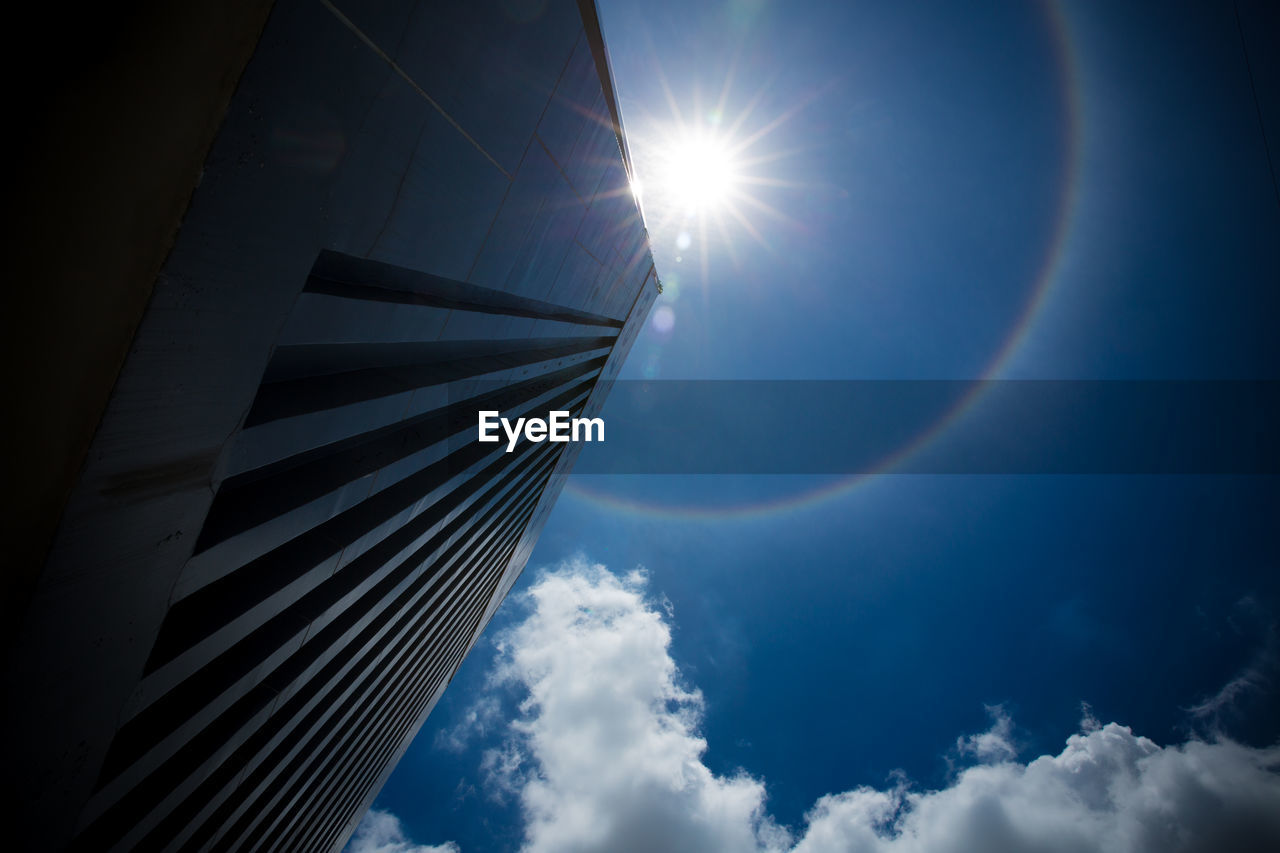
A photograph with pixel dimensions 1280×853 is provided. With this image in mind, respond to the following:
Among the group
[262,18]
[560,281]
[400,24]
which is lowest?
[262,18]

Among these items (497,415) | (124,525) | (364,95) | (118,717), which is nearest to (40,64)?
(364,95)

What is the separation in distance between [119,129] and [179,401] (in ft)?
5.36

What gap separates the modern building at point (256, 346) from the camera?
8.13ft

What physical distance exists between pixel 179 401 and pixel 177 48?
2.09 m

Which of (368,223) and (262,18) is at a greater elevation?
(368,223)

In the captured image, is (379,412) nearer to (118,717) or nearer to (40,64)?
(118,717)

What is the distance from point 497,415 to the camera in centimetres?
1042

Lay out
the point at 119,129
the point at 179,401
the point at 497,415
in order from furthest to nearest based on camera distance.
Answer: the point at 497,415 → the point at 179,401 → the point at 119,129

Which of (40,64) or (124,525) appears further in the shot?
(124,525)

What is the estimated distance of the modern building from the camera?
8.13 ft

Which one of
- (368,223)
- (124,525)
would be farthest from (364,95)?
(124,525)

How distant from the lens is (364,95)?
10.9 ft

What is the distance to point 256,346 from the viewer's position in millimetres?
3449

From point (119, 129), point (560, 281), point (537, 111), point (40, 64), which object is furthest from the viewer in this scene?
Result: point (560, 281)
